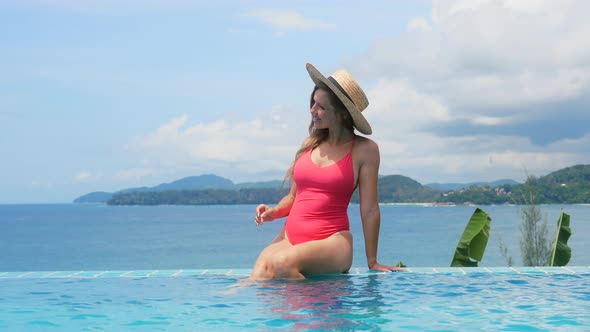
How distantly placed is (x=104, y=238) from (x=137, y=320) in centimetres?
7091

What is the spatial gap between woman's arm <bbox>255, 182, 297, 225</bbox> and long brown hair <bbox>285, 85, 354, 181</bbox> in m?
0.17

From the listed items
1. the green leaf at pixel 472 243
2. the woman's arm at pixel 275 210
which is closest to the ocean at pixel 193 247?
the green leaf at pixel 472 243

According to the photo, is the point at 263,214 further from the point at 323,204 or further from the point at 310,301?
the point at 310,301

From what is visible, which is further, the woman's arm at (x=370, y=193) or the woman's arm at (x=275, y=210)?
→ the woman's arm at (x=275, y=210)

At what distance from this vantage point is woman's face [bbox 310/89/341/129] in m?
5.37

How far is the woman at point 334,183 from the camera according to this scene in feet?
17.3

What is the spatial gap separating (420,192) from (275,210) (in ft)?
377

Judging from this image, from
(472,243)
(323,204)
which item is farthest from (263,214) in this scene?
(472,243)

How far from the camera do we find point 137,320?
13.4ft

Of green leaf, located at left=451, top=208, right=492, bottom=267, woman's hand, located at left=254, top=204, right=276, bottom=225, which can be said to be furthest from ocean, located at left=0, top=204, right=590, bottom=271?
woman's hand, located at left=254, top=204, right=276, bottom=225

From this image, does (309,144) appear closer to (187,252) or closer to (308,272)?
(308,272)

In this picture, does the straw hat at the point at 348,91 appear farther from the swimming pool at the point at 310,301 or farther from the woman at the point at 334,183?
the swimming pool at the point at 310,301

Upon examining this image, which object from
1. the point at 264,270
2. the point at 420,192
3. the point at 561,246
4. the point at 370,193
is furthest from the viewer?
the point at 420,192

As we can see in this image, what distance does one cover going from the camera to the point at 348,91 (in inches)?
210
